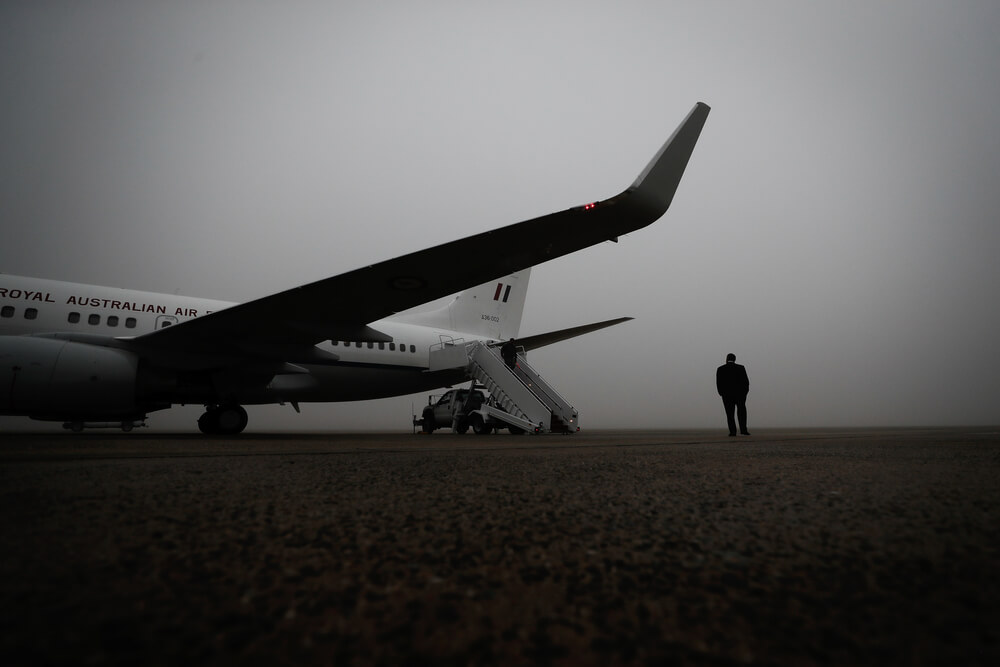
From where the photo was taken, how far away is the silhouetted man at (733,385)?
29.8 ft

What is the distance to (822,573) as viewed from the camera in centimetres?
76

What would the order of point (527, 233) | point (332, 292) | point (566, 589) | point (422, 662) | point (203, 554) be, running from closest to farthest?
point (422, 662) → point (566, 589) → point (203, 554) → point (527, 233) → point (332, 292)

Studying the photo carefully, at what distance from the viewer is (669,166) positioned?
469cm

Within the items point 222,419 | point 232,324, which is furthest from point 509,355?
point 232,324

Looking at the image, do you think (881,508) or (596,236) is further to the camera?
(596,236)

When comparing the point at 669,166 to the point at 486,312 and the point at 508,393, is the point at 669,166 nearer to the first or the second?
the point at 508,393

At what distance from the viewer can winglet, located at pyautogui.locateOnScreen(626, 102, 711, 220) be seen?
4590 mm

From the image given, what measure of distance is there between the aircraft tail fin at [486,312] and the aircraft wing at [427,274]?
6.58 meters

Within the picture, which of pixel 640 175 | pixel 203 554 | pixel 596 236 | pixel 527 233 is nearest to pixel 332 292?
pixel 527 233

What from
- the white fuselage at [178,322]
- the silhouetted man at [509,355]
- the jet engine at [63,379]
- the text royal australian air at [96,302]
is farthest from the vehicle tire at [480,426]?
the jet engine at [63,379]

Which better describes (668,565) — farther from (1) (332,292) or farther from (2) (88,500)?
(1) (332,292)

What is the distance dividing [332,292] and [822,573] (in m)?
6.11

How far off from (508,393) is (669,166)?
6.85m

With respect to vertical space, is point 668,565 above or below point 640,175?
below
